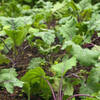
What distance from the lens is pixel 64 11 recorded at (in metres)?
2.56

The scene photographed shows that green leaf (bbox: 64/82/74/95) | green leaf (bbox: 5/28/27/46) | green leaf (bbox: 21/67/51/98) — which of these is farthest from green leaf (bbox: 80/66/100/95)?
green leaf (bbox: 5/28/27/46)

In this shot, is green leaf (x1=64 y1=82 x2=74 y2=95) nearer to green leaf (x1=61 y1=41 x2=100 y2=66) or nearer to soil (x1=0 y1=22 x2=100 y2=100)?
soil (x1=0 y1=22 x2=100 y2=100)

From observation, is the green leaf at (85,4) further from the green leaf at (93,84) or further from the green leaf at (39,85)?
the green leaf at (39,85)

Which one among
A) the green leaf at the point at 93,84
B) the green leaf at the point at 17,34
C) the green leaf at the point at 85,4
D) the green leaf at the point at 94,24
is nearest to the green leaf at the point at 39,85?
A: the green leaf at the point at 93,84

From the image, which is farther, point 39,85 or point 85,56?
point 39,85

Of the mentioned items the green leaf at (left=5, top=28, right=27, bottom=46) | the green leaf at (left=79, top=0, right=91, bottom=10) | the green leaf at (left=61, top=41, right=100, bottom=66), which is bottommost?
the green leaf at (left=61, top=41, right=100, bottom=66)

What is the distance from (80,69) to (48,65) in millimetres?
353

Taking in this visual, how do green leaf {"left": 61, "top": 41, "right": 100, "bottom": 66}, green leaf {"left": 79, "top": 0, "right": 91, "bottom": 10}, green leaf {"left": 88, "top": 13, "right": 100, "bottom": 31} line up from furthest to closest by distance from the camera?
1. green leaf {"left": 79, "top": 0, "right": 91, "bottom": 10}
2. green leaf {"left": 88, "top": 13, "right": 100, "bottom": 31}
3. green leaf {"left": 61, "top": 41, "right": 100, "bottom": 66}

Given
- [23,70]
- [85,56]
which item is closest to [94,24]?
[85,56]

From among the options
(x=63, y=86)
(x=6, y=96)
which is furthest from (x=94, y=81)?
(x=6, y=96)

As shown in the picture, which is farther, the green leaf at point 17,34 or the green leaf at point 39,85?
the green leaf at point 17,34

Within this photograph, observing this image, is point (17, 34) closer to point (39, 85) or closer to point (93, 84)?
point (39, 85)

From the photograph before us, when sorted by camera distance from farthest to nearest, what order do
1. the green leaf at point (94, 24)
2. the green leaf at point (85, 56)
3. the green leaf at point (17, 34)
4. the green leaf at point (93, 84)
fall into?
1. the green leaf at point (94, 24)
2. the green leaf at point (17, 34)
3. the green leaf at point (93, 84)
4. the green leaf at point (85, 56)

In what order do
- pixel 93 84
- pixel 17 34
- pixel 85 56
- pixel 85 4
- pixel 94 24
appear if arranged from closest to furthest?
pixel 85 56
pixel 93 84
pixel 17 34
pixel 94 24
pixel 85 4
